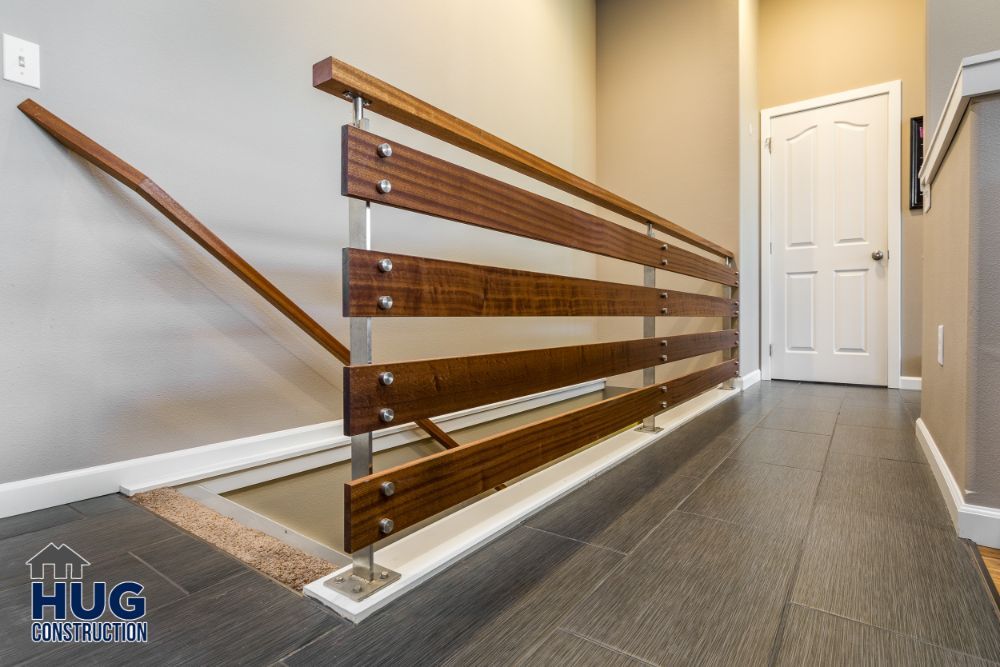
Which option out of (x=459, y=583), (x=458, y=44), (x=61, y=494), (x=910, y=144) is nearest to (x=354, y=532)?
(x=459, y=583)

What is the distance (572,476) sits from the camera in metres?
1.51

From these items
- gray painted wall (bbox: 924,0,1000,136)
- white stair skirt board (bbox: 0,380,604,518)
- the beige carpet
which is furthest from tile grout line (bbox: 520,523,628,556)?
gray painted wall (bbox: 924,0,1000,136)

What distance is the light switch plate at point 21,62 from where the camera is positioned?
4.14ft

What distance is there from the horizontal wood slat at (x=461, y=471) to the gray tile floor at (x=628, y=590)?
135 millimetres

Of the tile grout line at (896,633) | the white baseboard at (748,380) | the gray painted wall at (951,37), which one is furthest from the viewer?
the white baseboard at (748,380)

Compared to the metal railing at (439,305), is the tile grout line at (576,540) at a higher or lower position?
lower

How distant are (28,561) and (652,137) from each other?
3.77m

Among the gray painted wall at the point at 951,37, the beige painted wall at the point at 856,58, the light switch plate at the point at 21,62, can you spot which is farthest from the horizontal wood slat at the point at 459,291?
the beige painted wall at the point at 856,58

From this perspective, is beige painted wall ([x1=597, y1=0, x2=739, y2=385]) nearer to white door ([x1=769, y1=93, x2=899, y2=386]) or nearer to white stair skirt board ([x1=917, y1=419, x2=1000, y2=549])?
white door ([x1=769, y1=93, x2=899, y2=386])

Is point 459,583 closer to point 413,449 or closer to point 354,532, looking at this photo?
point 354,532

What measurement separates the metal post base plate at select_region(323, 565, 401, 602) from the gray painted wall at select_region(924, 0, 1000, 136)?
2328 mm

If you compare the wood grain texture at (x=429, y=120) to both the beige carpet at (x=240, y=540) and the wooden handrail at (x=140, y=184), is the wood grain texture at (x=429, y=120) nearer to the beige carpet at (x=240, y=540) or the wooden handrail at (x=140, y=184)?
the wooden handrail at (x=140, y=184)

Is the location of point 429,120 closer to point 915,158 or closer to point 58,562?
point 58,562

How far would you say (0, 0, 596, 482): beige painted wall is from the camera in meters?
1.32
